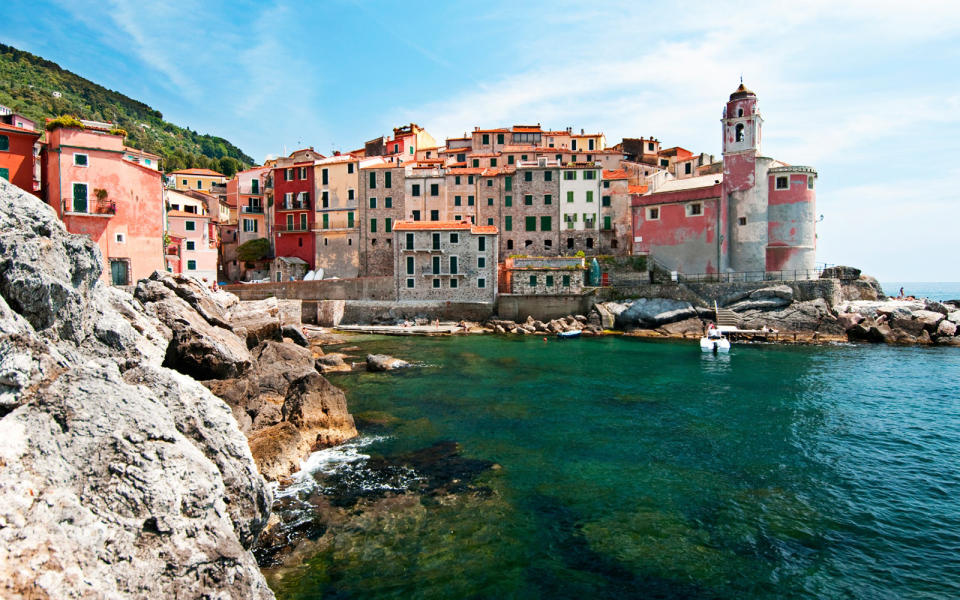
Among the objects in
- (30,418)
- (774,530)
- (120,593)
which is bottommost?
(774,530)

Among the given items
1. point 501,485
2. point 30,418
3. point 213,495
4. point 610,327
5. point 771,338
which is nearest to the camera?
point 30,418

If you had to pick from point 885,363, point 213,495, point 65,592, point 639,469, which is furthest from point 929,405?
point 65,592

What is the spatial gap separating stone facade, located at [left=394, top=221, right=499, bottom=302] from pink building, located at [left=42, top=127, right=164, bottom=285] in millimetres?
18974

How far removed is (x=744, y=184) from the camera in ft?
148

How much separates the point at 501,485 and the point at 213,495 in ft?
25.0

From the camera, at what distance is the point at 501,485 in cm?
1342

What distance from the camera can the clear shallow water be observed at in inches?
381

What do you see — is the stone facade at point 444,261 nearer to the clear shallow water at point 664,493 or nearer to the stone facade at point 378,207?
the stone facade at point 378,207

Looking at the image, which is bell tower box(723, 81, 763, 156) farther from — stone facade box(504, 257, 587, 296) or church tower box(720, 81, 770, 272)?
stone facade box(504, 257, 587, 296)

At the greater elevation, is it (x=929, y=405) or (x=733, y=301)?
(x=733, y=301)

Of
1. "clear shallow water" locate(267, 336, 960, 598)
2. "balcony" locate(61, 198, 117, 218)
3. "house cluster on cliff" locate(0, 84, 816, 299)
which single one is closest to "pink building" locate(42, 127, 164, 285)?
"balcony" locate(61, 198, 117, 218)

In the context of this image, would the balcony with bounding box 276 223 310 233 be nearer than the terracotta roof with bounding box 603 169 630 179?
Yes

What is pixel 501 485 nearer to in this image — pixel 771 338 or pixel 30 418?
pixel 30 418

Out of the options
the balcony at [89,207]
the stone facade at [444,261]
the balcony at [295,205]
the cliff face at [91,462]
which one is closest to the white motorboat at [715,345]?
the stone facade at [444,261]
